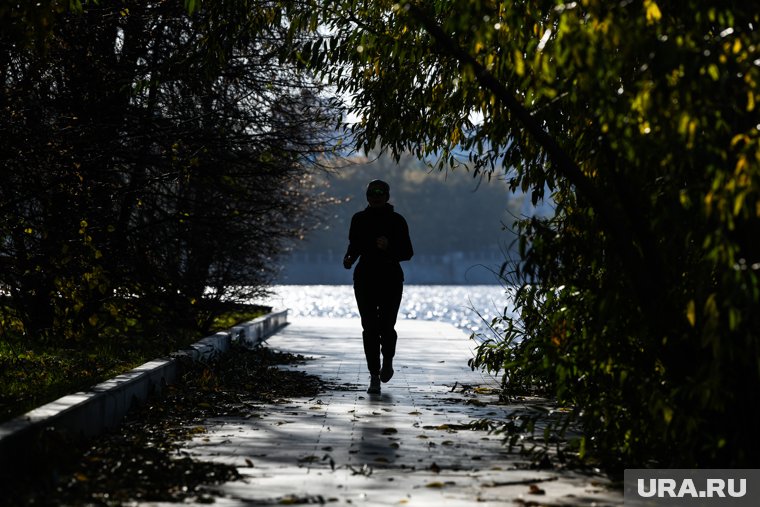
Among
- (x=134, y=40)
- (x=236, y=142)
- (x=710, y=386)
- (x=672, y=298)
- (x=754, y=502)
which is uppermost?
(x=134, y=40)

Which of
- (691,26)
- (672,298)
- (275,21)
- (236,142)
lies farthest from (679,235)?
(236,142)

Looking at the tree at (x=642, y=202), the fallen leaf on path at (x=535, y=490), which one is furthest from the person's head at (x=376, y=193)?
the fallen leaf on path at (x=535, y=490)

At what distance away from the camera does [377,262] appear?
34.2 ft

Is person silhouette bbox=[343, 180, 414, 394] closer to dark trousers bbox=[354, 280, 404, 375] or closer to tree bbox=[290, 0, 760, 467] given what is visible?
dark trousers bbox=[354, 280, 404, 375]

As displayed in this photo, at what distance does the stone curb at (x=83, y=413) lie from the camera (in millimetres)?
5996

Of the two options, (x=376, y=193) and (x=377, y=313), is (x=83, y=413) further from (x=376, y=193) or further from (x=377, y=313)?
(x=376, y=193)

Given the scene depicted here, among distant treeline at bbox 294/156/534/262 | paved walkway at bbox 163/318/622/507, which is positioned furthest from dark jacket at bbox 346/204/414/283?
distant treeline at bbox 294/156/534/262

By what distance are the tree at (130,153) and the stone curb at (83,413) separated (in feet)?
3.49

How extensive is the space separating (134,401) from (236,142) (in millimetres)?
5880

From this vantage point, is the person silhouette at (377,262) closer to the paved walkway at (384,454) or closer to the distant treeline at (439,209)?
the paved walkway at (384,454)

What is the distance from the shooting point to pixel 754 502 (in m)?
5.54

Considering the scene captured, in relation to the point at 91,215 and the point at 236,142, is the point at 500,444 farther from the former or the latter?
the point at 236,142

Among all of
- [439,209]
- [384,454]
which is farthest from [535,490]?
[439,209]

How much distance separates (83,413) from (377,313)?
13.1ft
